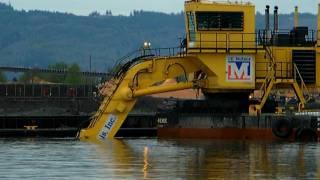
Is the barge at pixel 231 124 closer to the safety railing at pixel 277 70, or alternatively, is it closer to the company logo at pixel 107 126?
the company logo at pixel 107 126

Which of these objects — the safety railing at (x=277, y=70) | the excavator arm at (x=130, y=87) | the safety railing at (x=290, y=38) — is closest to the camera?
the excavator arm at (x=130, y=87)

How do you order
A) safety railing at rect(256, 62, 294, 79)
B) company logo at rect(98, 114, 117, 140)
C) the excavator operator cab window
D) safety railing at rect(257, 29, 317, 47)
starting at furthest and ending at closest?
safety railing at rect(257, 29, 317, 47)
safety railing at rect(256, 62, 294, 79)
company logo at rect(98, 114, 117, 140)
the excavator operator cab window

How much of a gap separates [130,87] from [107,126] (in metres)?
2.14

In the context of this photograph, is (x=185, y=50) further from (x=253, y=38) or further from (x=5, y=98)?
(x=5, y=98)

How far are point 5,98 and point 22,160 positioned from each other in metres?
53.7

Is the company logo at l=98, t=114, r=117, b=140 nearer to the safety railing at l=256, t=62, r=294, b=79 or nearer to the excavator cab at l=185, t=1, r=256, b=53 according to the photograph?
the excavator cab at l=185, t=1, r=256, b=53

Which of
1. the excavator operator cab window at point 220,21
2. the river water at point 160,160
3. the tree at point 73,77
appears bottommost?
the river water at point 160,160

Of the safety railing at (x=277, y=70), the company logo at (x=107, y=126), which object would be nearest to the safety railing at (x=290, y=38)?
the safety railing at (x=277, y=70)

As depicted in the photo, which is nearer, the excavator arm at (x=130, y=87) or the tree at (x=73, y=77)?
the excavator arm at (x=130, y=87)

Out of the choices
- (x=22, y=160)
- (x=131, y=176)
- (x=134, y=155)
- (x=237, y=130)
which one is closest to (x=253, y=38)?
(x=237, y=130)

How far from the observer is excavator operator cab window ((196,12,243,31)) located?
48.2 metres

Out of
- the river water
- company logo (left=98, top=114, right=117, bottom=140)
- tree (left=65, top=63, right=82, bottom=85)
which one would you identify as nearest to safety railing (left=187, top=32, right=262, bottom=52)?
company logo (left=98, top=114, right=117, bottom=140)

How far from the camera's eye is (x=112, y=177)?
2555 cm

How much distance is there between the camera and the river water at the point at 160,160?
26413mm
